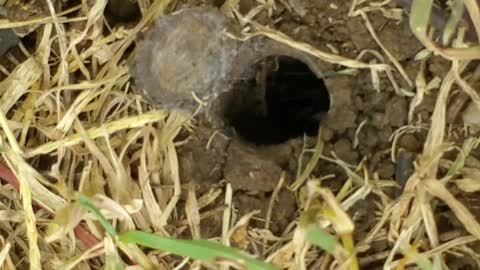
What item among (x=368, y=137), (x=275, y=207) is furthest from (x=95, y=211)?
(x=368, y=137)

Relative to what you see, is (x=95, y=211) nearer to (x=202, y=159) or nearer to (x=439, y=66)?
(x=202, y=159)

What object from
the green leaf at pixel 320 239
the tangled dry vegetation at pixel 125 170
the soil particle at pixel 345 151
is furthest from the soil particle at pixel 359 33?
the green leaf at pixel 320 239

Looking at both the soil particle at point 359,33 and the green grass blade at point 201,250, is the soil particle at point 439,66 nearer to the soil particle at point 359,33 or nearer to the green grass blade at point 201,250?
the soil particle at point 359,33

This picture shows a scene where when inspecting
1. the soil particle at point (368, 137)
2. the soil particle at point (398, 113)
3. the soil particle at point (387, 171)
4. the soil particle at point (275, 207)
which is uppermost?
the soil particle at point (398, 113)

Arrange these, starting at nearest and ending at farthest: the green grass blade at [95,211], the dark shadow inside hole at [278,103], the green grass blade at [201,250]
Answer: the green grass blade at [201,250]
the green grass blade at [95,211]
the dark shadow inside hole at [278,103]

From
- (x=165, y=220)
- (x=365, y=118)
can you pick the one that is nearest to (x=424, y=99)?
(x=365, y=118)

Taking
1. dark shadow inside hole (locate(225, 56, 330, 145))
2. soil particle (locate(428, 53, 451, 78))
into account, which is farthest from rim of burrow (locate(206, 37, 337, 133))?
soil particle (locate(428, 53, 451, 78))

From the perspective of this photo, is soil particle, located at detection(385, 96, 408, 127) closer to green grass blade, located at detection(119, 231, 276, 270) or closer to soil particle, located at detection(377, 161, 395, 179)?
soil particle, located at detection(377, 161, 395, 179)
